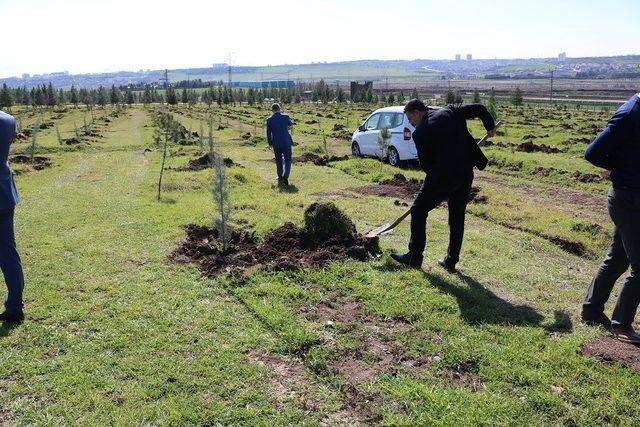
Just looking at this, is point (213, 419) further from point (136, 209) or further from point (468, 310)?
point (136, 209)

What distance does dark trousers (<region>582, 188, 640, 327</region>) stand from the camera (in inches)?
182

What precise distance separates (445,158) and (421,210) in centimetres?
70

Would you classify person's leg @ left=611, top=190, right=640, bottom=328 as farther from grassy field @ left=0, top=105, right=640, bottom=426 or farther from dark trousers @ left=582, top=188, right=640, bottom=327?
grassy field @ left=0, top=105, right=640, bottom=426

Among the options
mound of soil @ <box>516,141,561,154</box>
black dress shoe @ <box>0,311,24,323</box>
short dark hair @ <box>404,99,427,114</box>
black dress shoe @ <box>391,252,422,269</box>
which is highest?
short dark hair @ <box>404,99,427,114</box>

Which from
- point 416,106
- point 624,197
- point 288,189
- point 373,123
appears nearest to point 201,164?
point 288,189

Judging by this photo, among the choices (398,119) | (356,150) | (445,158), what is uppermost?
(398,119)

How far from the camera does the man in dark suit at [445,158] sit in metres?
6.16

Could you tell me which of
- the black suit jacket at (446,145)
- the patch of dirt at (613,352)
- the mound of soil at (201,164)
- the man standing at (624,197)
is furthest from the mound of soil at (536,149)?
the patch of dirt at (613,352)

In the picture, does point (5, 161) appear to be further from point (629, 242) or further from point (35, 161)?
point (35, 161)

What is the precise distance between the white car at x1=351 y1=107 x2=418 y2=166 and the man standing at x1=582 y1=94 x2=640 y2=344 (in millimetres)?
10760

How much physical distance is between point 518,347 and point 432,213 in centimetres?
576

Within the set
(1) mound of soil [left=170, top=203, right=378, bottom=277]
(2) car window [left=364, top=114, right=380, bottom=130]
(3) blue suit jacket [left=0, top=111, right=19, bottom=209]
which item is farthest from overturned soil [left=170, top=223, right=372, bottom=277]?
(2) car window [left=364, top=114, right=380, bottom=130]

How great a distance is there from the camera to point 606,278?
5047 millimetres

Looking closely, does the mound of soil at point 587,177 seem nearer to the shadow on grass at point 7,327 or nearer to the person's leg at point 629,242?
the person's leg at point 629,242
